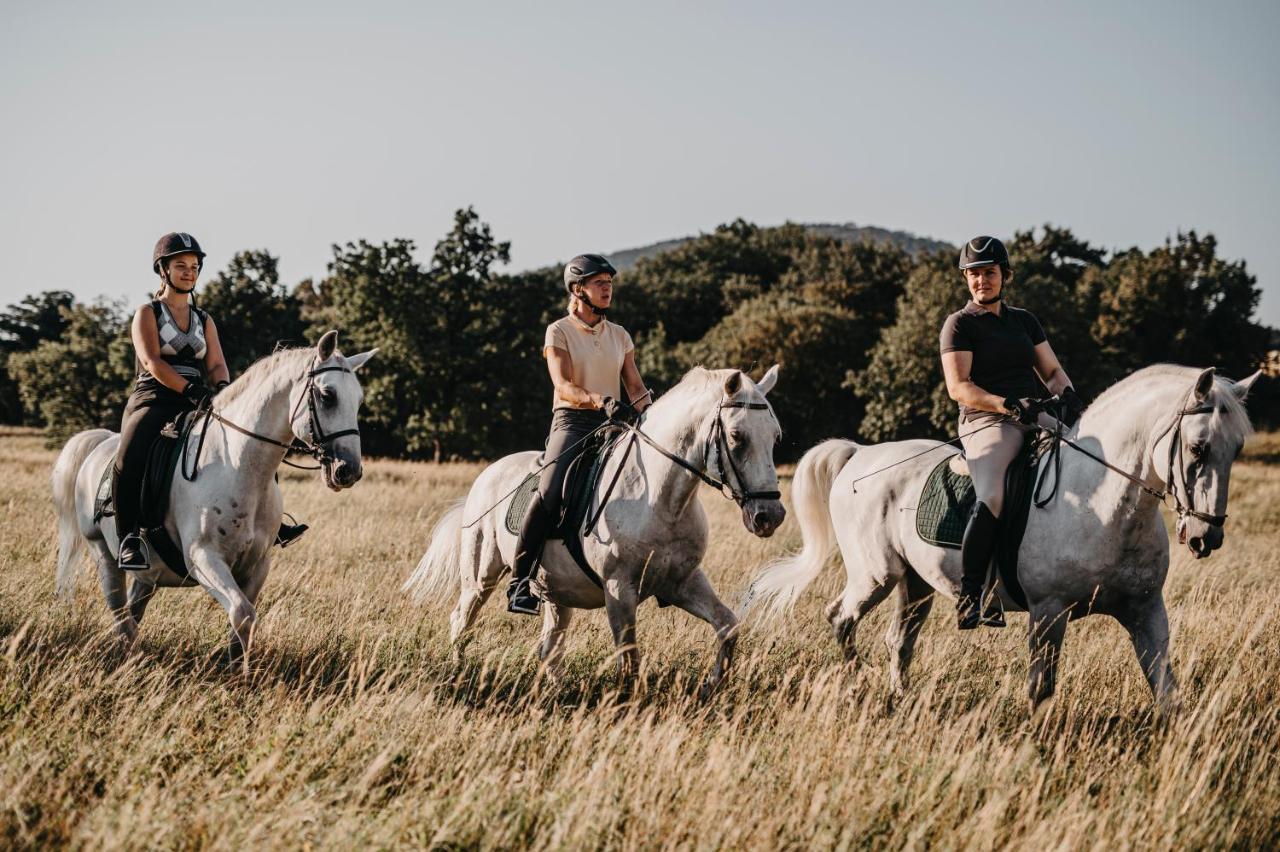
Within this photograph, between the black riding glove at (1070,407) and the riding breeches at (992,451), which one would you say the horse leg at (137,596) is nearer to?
the riding breeches at (992,451)

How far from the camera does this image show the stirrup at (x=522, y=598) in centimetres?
602

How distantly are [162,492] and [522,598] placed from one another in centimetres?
253

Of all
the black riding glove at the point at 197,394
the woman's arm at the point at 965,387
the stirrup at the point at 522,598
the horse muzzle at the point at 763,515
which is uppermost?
the woman's arm at the point at 965,387

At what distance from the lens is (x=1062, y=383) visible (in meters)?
6.36

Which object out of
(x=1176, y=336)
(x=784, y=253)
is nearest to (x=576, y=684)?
(x=1176, y=336)

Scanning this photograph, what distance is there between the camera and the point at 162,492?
243 inches

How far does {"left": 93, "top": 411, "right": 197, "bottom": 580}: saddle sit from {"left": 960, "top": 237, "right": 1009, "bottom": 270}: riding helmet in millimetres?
5412

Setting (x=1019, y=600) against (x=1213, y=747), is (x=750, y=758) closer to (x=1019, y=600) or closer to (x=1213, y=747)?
(x=1213, y=747)

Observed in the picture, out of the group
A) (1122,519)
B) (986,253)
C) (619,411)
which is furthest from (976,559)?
(619,411)

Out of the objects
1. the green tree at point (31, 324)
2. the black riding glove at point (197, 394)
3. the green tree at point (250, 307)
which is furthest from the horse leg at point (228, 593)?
the green tree at point (31, 324)

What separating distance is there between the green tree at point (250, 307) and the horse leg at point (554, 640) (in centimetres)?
4017

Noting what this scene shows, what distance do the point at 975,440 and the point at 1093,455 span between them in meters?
0.75

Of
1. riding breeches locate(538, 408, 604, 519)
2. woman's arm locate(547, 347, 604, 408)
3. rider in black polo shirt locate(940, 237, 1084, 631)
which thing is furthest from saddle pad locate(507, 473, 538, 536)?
rider in black polo shirt locate(940, 237, 1084, 631)

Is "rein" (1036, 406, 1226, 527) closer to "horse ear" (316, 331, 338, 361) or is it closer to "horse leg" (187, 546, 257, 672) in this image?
"horse ear" (316, 331, 338, 361)
